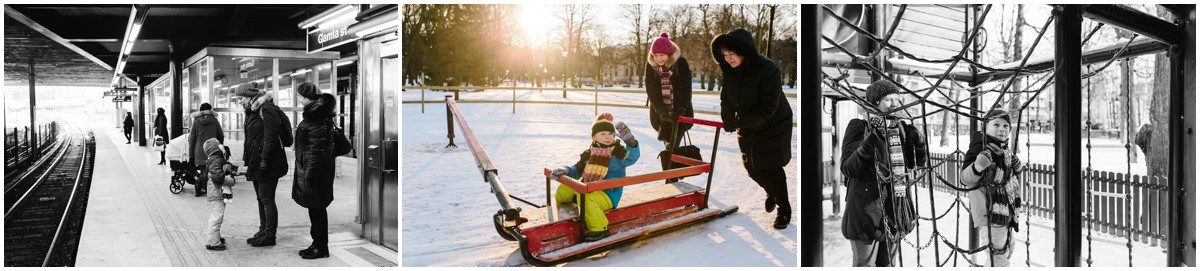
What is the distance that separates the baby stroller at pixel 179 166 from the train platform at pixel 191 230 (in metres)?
0.11

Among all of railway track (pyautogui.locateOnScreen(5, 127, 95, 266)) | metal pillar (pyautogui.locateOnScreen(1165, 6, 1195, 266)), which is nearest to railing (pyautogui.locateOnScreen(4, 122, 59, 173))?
railway track (pyautogui.locateOnScreen(5, 127, 95, 266))

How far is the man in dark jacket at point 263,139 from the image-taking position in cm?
378

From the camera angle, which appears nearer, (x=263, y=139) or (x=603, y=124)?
(x=603, y=124)

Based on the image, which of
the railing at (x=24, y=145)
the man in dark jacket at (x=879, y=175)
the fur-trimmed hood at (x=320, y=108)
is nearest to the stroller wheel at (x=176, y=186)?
the railing at (x=24, y=145)

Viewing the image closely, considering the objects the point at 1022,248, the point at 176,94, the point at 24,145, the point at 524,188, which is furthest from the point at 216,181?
the point at 24,145

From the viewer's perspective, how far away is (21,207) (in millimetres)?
6520

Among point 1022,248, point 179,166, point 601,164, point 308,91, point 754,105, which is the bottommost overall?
point 1022,248

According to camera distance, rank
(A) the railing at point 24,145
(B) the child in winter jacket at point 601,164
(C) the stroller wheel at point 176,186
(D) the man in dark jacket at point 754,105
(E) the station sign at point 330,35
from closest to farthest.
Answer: (D) the man in dark jacket at point 754,105, (B) the child in winter jacket at point 601,164, (E) the station sign at point 330,35, (C) the stroller wheel at point 176,186, (A) the railing at point 24,145

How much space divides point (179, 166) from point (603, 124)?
5699 millimetres

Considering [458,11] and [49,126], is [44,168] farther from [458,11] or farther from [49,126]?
[458,11]

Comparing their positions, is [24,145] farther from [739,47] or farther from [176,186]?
[739,47]

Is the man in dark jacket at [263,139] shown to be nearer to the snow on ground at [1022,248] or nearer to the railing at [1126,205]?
the snow on ground at [1022,248]

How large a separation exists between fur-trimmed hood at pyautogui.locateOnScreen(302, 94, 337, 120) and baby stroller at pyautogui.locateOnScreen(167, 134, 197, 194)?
3.20 m

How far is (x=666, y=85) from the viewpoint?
249cm
